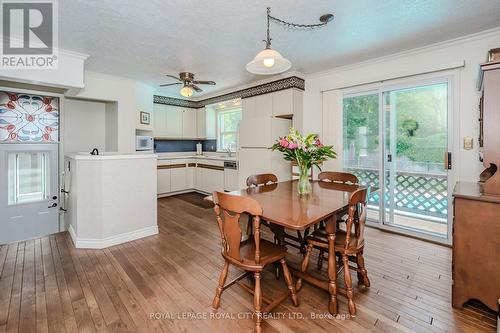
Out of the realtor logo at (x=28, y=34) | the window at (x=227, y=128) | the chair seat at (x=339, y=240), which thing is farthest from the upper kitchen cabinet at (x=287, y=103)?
the realtor logo at (x=28, y=34)

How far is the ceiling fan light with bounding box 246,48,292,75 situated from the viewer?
194 centimetres

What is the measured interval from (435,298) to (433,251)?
1.05 metres

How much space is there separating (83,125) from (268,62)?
13.0ft

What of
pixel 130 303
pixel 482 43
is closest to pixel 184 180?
pixel 130 303

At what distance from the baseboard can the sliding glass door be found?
3228 millimetres

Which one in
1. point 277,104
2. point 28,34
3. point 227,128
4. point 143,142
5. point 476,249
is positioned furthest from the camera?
point 227,128

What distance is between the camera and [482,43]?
8.57 feet

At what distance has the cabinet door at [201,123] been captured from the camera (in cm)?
609

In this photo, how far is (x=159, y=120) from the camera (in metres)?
5.58

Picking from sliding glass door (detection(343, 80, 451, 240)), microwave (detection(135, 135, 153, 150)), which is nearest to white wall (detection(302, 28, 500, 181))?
sliding glass door (detection(343, 80, 451, 240))

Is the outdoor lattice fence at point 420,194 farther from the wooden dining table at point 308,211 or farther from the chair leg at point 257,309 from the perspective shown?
the chair leg at point 257,309

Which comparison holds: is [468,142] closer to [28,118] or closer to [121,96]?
[121,96]

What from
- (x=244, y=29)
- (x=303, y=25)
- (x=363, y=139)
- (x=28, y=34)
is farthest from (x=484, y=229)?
(x=28, y=34)

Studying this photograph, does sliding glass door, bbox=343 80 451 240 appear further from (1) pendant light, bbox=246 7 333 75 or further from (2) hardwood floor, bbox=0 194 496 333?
(1) pendant light, bbox=246 7 333 75
